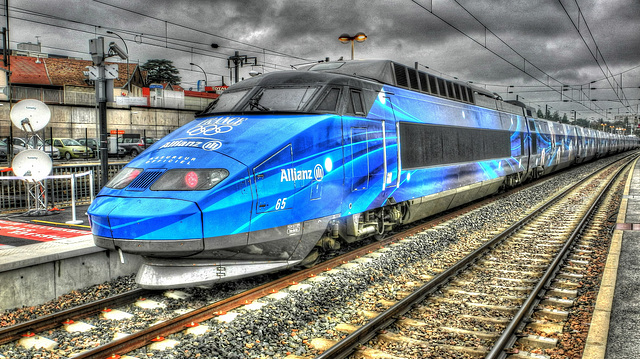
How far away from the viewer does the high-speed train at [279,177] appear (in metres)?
5.66

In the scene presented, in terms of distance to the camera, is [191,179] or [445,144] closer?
[191,179]

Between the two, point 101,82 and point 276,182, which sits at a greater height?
point 101,82

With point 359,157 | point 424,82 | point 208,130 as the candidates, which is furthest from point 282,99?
point 424,82

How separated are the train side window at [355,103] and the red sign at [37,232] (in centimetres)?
514

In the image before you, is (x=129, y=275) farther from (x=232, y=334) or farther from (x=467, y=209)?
(x=467, y=209)

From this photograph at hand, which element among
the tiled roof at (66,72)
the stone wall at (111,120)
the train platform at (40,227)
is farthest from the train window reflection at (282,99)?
the tiled roof at (66,72)

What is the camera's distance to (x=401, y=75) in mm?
9945

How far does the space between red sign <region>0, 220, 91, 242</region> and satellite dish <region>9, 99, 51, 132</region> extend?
8.12ft

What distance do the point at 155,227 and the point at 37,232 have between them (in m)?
4.93

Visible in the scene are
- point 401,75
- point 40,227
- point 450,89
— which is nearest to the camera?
point 40,227

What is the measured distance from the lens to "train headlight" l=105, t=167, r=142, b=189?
6.20 meters

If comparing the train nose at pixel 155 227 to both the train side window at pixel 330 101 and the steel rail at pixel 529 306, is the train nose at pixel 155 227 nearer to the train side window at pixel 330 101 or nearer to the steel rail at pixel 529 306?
the train side window at pixel 330 101

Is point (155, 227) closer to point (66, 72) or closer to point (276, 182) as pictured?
point (276, 182)

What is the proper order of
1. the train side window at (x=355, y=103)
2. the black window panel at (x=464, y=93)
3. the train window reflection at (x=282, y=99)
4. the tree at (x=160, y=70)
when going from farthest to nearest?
the tree at (x=160, y=70) → the black window panel at (x=464, y=93) → the train side window at (x=355, y=103) → the train window reflection at (x=282, y=99)
